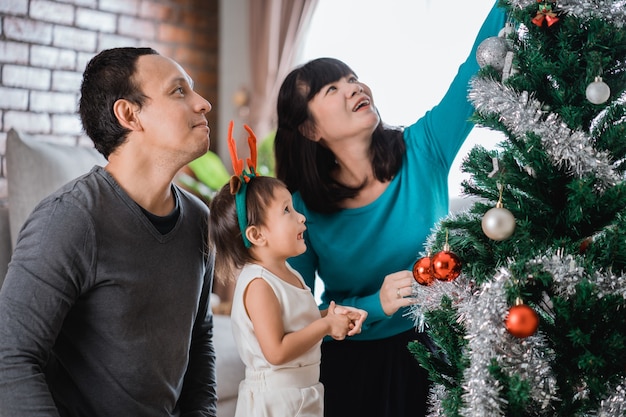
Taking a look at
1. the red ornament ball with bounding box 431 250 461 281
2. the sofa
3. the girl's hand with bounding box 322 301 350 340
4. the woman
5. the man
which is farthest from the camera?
the sofa

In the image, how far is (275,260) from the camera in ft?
4.98

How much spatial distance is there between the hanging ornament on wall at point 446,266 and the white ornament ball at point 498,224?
0.27 feet

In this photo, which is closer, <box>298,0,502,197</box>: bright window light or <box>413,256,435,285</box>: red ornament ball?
<box>413,256,435,285</box>: red ornament ball

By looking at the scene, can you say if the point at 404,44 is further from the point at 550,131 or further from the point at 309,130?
the point at 550,131

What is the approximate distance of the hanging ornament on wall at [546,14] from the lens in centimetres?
104

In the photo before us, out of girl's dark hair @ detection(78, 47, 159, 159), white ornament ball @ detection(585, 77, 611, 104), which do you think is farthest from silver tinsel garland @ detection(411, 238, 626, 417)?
girl's dark hair @ detection(78, 47, 159, 159)

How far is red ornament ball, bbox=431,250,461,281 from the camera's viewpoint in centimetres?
110

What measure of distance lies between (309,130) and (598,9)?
0.91m

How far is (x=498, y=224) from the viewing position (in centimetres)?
103

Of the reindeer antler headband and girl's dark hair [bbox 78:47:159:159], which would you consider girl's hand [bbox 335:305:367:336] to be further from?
girl's dark hair [bbox 78:47:159:159]

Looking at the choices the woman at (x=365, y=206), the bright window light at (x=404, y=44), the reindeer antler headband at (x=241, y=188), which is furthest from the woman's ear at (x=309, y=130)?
the bright window light at (x=404, y=44)

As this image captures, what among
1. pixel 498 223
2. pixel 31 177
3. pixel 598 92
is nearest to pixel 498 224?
pixel 498 223

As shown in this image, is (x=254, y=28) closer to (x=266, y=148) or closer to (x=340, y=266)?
(x=266, y=148)

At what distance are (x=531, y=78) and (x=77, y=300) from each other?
952mm
